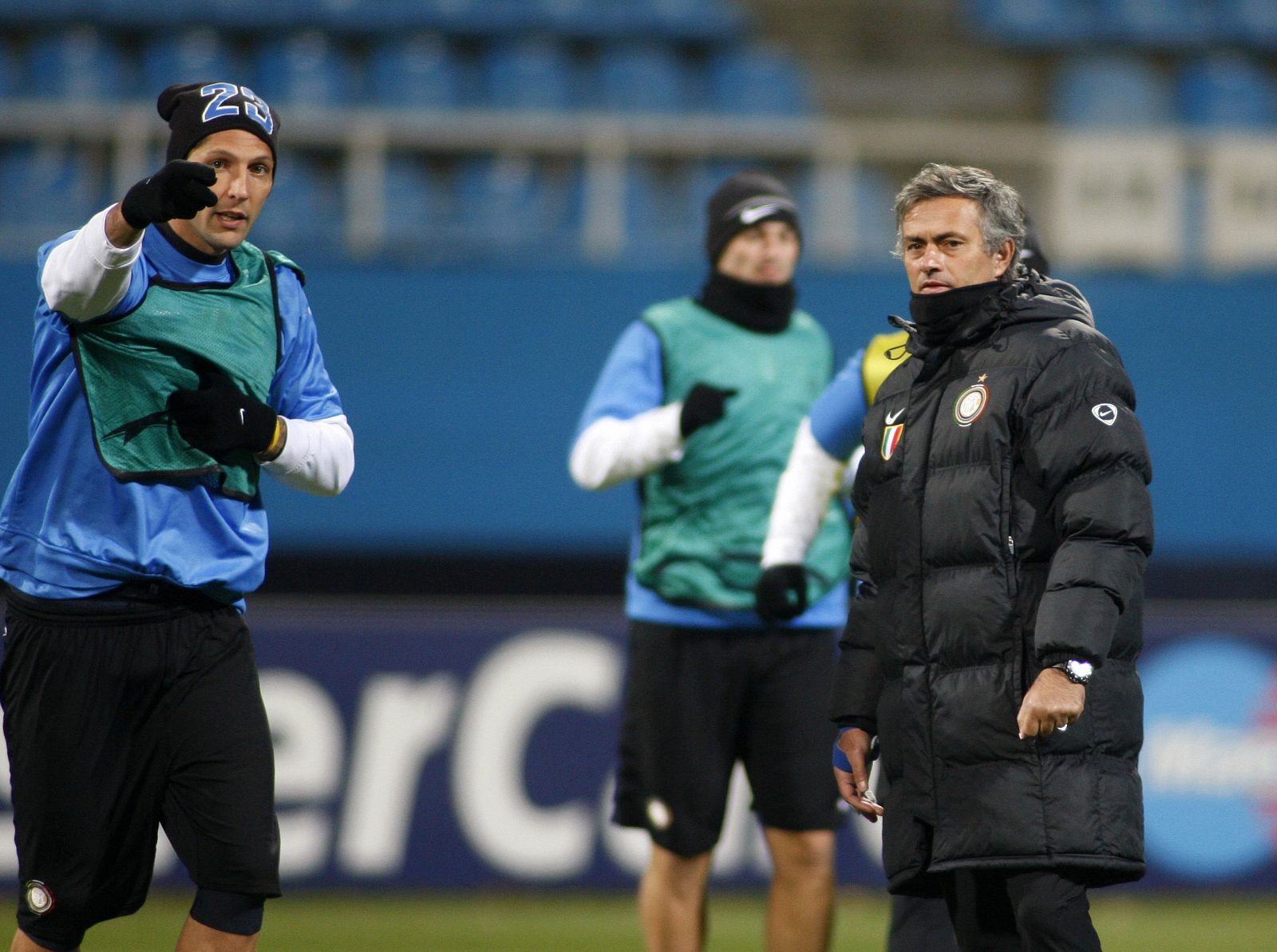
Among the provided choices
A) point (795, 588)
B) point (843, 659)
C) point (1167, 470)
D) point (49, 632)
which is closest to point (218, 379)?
point (49, 632)

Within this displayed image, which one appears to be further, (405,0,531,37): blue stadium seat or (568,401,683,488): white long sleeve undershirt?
(405,0,531,37): blue stadium seat

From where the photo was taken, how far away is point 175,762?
11.1 feet

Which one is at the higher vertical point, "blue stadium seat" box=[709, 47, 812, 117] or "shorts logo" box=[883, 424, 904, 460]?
"blue stadium seat" box=[709, 47, 812, 117]

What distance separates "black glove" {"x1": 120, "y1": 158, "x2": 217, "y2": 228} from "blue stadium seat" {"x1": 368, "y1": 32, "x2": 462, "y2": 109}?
22.9 feet

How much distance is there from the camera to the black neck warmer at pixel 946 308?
3326mm

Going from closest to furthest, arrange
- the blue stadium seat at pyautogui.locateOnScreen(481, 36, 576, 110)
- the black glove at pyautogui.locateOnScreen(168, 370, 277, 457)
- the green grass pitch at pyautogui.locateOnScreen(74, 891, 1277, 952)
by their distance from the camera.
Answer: the black glove at pyautogui.locateOnScreen(168, 370, 277, 457) < the green grass pitch at pyautogui.locateOnScreen(74, 891, 1277, 952) < the blue stadium seat at pyautogui.locateOnScreen(481, 36, 576, 110)

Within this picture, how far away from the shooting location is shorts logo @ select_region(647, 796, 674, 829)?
4668mm

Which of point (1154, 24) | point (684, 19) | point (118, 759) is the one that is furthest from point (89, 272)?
point (1154, 24)

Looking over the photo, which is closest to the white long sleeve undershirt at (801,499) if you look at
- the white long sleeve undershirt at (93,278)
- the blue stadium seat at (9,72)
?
the white long sleeve undershirt at (93,278)

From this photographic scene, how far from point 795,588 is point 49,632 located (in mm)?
1841

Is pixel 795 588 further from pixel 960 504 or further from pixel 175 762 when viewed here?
pixel 175 762

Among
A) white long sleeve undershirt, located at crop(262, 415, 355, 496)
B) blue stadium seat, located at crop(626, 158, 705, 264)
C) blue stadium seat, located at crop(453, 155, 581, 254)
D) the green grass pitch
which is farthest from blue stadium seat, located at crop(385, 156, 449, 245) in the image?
white long sleeve undershirt, located at crop(262, 415, 355, 496)

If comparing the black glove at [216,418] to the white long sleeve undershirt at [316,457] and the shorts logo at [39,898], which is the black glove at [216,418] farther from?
the shorts logo at [39,898]

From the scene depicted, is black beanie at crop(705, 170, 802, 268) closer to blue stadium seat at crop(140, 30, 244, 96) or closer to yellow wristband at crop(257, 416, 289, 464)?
yellow wristband at crop(257, 416, 289, 464)
